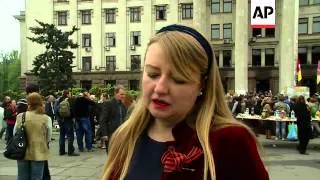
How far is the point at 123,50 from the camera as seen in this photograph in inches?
2724

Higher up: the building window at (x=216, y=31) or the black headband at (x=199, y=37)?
the building window at (x=216, y=31)

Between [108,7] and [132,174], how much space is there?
69.7 metres

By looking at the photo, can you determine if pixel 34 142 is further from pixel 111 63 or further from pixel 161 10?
pixel 111 63

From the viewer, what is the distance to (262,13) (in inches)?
672

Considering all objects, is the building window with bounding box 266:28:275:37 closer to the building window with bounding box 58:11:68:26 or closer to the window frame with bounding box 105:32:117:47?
the window frame with bounding box 105:32:117:47

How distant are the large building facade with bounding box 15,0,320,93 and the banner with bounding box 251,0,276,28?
42.3 metres

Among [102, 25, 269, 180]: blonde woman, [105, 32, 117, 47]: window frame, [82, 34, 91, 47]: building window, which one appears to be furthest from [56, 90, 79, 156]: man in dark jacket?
[82, 34, 91, 47]: building window

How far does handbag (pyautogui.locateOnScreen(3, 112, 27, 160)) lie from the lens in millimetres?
7039

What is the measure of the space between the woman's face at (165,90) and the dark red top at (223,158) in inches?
4.8

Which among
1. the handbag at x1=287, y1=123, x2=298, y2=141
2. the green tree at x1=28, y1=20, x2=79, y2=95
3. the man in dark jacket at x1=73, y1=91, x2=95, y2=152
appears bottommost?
the handbag at x1=287, y1=123, x2=298, y2=141

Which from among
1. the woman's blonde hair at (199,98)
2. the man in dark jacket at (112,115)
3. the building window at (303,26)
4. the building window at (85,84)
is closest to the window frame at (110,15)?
the building window at (85,84)

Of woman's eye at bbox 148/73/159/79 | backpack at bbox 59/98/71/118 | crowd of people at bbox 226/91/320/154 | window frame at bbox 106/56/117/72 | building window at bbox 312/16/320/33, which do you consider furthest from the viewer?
window frame at bbox 106/56/117/72

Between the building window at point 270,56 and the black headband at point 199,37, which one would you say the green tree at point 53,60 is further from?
the black headband at point 199,37

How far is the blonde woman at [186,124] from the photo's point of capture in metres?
1.80
